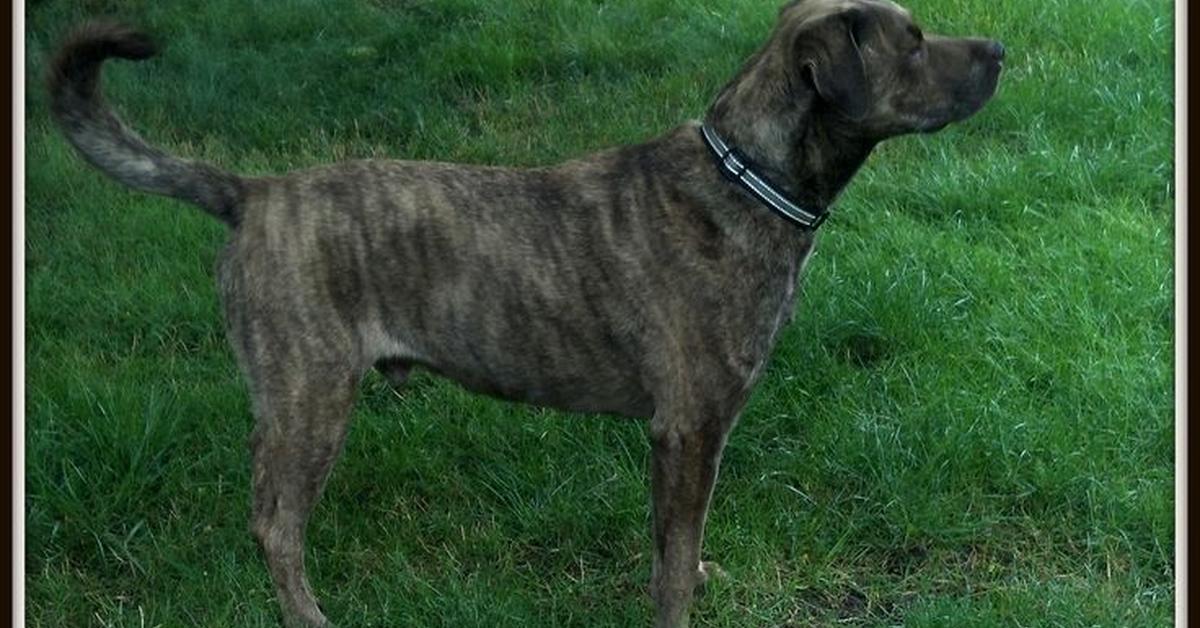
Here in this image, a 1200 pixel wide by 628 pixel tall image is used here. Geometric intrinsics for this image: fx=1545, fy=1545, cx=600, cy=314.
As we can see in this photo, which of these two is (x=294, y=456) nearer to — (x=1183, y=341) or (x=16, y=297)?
(x=16, y=297)

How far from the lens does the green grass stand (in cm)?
455

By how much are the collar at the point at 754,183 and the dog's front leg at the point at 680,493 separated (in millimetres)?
564

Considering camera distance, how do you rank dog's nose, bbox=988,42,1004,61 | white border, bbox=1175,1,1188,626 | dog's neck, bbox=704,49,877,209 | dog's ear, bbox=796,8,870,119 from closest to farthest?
white border, bbox=1175,1,1188,626, dog's ear, bbox=796,8,870,119, dog's neck, bbox=704,49,877,209, dog's nose, bbox=988,42,1004,61

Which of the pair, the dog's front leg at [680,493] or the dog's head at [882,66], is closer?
the dog's head at [882,66]

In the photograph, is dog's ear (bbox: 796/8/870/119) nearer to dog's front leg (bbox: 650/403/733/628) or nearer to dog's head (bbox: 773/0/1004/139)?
dog's head (bbox: 773/0/1004/139)

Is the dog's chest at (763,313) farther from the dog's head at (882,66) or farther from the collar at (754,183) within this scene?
the dog's head at (882,66)

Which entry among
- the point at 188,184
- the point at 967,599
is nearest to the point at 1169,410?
the point at 967,599

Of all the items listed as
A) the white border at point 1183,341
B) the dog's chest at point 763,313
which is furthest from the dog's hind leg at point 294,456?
the white border at point 1183,341

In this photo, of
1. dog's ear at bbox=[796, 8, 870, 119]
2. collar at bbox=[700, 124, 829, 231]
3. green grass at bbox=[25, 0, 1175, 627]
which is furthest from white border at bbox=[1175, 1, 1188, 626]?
collar at bbox=[700, 124, 829, 231]

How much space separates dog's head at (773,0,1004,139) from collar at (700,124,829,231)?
252 mm

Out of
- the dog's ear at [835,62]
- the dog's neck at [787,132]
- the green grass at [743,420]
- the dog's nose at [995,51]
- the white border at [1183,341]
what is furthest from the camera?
the green grass at [743,420]

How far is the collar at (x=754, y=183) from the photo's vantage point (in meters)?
4.11

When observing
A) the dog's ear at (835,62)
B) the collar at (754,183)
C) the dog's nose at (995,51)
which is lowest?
the collar at (754,183)

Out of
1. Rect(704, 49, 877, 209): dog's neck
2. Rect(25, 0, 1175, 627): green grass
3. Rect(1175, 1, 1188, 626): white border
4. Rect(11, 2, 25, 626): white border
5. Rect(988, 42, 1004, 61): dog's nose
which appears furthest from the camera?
Rect(25, 0, 1175, 627): green grass
